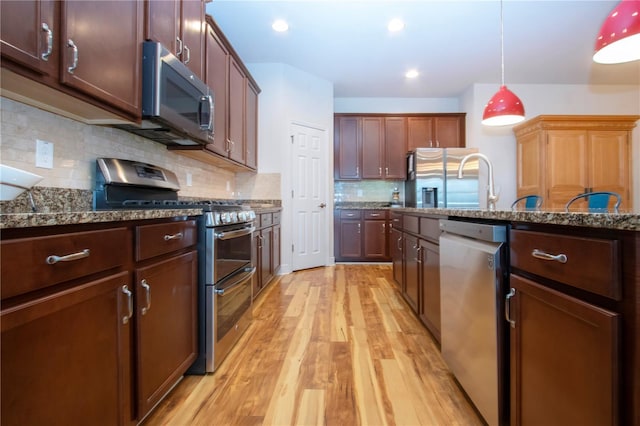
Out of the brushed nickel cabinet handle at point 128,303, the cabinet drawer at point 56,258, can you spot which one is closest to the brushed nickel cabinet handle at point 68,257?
the cabinet drawer at point 56,258

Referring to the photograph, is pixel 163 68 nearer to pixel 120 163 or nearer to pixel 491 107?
pixel 120 163

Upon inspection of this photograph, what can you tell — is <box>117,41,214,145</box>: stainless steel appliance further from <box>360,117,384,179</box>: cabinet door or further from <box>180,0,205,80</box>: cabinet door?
<box>360,117,384,179</box>: cabinet door

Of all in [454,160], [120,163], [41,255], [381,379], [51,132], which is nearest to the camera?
[41,255]

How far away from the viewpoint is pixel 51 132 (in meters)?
1.33

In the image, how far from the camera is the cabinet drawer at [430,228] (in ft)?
5.65

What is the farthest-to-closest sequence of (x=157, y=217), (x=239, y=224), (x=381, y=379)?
(x=239, y=224), (x=381, y=379), (x=157, y=217)

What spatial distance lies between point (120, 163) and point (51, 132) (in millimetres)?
348

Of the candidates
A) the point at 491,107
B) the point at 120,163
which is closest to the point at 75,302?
the point at 120,163

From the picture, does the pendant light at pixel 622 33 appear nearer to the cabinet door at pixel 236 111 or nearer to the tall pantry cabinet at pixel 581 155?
the cabinet door at pixel 236 111

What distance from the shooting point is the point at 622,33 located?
1287 mm

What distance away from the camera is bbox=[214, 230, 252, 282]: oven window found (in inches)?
62.9

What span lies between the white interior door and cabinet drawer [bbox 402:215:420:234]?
1854mm

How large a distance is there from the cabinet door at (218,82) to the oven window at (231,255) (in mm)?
937

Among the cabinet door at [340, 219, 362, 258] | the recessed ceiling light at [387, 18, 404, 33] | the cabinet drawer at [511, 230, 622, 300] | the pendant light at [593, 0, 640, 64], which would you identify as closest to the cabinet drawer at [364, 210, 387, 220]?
the cabinet door at [340, 219, 362, 258]
